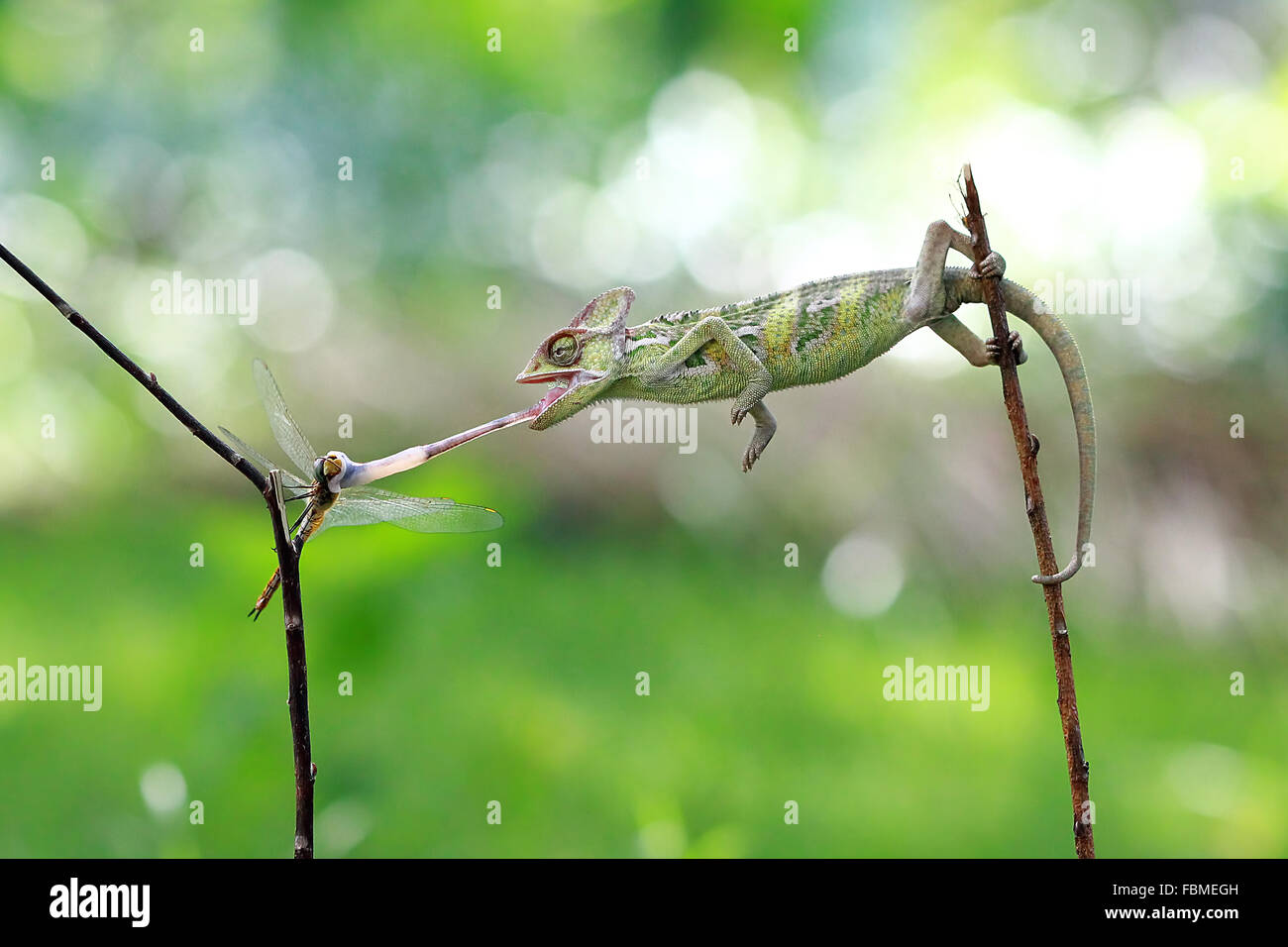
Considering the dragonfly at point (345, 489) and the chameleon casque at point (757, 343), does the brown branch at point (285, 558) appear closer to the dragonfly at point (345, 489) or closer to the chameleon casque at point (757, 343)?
the dragonfly at point (345, 489)

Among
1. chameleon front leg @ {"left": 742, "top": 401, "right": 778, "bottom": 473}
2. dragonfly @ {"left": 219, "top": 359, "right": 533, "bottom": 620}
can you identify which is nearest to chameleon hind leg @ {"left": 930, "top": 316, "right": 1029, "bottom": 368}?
chameleon front leg @ {"left": 742, "top": 401, "right": 778, "bottom": 473}

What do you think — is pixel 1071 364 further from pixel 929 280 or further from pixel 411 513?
pixel 411 513

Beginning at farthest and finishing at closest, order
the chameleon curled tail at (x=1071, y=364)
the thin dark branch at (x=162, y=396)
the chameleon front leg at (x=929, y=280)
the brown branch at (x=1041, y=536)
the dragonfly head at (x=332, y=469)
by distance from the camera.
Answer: the chameleon curled tail at (x=1071, y=364)
the chameleon front leg at (x=929, y=280)
the brown branch at (x=1041, y=536)
the dragonfly head at (x=332, y=469)
the thin dark branch at (x=162, y=396)

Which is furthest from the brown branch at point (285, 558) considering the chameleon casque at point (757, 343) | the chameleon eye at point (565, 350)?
the chameleon eye at point (565, 350)

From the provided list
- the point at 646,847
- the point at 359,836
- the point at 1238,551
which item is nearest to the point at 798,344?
the point at 646,847

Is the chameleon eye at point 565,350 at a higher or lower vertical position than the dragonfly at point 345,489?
higher

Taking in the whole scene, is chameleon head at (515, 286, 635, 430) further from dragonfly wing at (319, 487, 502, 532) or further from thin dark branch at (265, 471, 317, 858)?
thin dark branch at (265, 471, 317, 858)
